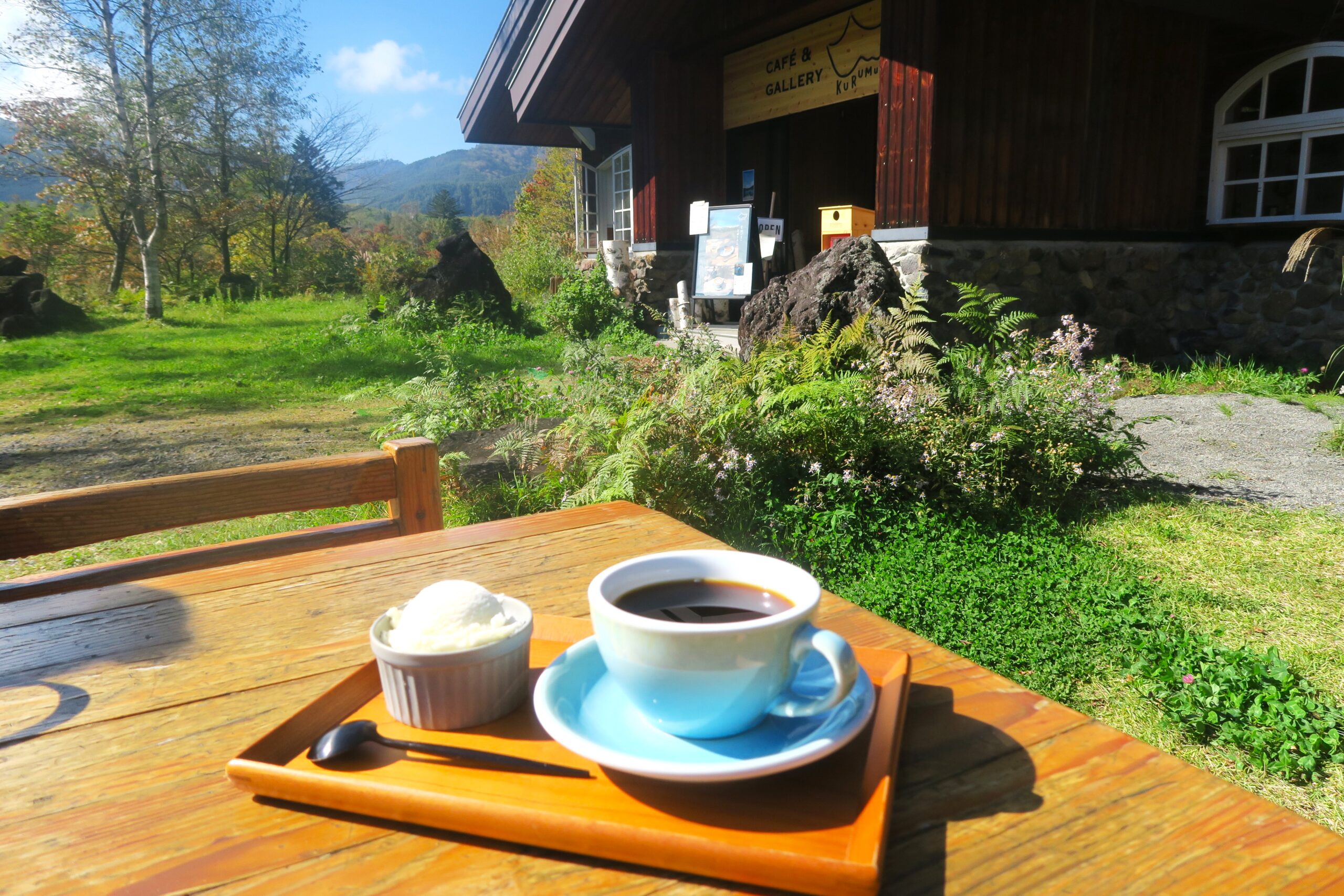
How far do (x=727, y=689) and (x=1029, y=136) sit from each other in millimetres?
7877

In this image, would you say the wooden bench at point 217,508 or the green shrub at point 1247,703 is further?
the green shrub at point 1247,703

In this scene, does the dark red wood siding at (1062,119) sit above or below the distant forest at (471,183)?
below

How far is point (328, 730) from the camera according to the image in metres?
0.82

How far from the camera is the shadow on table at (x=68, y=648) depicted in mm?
930

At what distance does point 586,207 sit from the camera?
1512 centimetres

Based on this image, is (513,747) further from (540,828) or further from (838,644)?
(838,644)

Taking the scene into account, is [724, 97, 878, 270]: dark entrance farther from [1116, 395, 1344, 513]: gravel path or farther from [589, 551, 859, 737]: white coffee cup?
[589, 551, 859, 737]: white coffee cup

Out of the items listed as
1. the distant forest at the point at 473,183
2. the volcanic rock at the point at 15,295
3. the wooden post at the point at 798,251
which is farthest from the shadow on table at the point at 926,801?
the distant forest at the point at 473,183

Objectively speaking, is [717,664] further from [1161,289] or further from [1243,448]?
[1161,289]

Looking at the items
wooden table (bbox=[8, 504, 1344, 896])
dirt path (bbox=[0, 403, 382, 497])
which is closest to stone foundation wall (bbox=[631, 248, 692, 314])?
dirt path (bbox=[0, 403, 382, 497])

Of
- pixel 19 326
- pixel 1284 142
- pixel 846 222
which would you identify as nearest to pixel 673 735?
pixel 846 222

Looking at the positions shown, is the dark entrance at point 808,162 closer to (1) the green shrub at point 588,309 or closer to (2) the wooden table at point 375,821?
(1) the green shrub at point 588,309

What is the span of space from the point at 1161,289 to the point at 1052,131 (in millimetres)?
2127

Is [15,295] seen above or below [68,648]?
above
